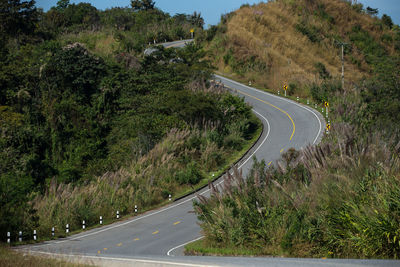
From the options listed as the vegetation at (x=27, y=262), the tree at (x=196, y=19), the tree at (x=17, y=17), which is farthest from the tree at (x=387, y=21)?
the vegetation at (x=27, y=262)

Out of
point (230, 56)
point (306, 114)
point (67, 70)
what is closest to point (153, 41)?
point (230, 56)

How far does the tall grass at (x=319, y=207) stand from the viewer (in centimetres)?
1495

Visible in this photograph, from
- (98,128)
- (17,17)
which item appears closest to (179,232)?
(98,128)

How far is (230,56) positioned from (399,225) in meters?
56.9

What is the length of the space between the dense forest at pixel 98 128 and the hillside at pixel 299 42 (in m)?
9.05

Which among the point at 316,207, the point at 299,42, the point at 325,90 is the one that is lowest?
the point at 316,207

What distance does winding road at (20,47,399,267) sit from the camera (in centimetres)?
1280

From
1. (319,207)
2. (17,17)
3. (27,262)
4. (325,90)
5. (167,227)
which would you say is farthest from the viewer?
(17,17)

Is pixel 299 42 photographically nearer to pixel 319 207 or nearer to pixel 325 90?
pixel 325 90

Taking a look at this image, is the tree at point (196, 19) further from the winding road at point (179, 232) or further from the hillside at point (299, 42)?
the winding road at point (179, 232)

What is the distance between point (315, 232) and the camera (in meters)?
16.9

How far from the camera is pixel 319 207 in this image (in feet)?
58.3

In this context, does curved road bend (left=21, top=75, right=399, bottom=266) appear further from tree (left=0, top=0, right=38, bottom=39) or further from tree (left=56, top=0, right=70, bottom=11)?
tree (left=56, top=0, right=70, bottom=11)

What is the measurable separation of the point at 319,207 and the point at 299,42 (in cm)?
6388
